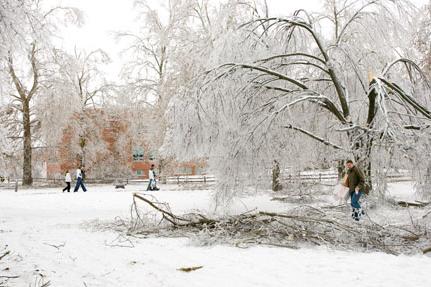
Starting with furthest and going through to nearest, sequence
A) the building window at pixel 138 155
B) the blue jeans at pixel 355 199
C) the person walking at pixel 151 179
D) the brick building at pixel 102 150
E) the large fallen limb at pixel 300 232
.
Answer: the building window at pixel 138 155 < the brick building at pixel 102 150 < the person walking at pixel 151 179 < the blue jeans at pixel 355 199 < the large fallen limb at pixel 300 232

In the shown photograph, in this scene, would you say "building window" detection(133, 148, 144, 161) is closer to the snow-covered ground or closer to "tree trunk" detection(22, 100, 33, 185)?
"tree trunk" detection(22, 100, 33, 185)

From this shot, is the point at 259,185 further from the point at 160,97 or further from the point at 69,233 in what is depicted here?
the point at 160,97

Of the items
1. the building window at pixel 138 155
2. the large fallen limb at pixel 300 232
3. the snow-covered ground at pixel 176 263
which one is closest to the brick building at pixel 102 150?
the building window at pixel 138 155

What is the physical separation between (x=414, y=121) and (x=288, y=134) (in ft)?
11.9

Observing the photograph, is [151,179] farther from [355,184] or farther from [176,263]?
[176,263]

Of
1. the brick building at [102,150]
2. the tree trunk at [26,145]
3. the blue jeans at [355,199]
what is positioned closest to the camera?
the blue jeans at [355,199]

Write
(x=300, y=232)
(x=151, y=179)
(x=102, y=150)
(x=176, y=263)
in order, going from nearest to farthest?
(x=176, y=263), (x=300, y=232), (x=151, y=179), (x=102, y=150)

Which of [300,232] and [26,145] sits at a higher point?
[26,145]

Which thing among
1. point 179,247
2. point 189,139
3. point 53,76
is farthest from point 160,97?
point 179,247

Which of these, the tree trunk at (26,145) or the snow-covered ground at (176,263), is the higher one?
the tree trunk at (26,145)

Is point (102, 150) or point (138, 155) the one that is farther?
point (138, 155)

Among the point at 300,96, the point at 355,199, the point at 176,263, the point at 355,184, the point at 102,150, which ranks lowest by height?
the point at 176,263

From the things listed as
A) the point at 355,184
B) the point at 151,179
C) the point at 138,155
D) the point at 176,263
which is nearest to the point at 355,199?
the point at 355,184

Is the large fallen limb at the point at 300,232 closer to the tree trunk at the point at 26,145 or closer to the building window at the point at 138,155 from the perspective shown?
the tree trunk at the point at 26,145
